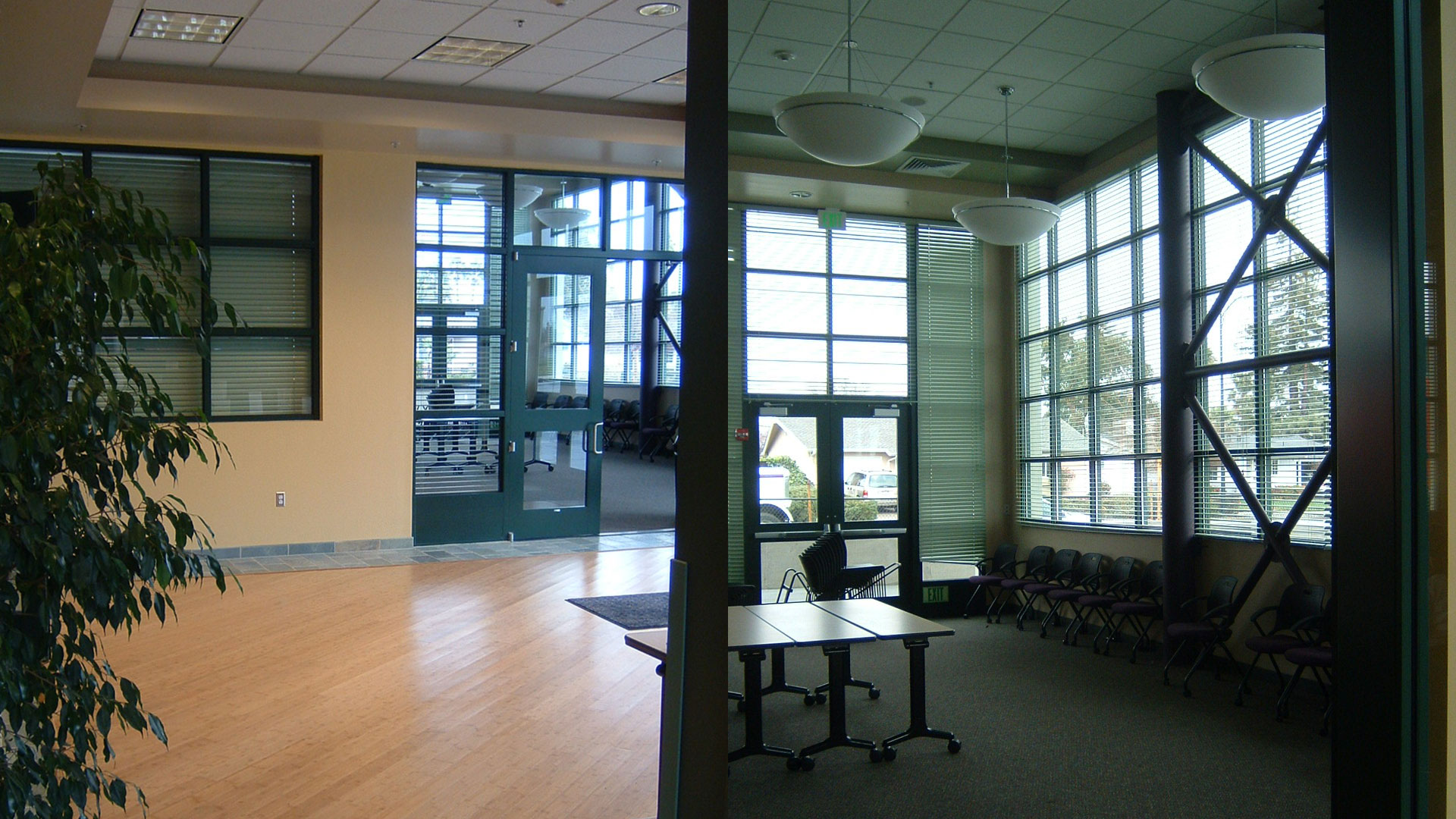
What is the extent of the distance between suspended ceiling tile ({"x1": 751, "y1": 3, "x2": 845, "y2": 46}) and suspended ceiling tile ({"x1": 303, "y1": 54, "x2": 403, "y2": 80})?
7515 millimetres

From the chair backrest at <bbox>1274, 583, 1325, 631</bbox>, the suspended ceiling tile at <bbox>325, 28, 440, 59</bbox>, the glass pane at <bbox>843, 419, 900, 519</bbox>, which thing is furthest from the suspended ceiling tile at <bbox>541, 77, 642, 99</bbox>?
the chair backrest at <bbox>1274, 583, 1325, 631</bbox>

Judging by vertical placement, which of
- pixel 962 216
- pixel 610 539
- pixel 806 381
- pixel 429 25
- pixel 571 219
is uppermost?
pixel 429 25

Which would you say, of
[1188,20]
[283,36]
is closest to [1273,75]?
[1188,20]

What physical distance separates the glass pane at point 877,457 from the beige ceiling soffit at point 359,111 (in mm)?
8139

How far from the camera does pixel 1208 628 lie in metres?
1.22

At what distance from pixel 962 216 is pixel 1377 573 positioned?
2.32ft

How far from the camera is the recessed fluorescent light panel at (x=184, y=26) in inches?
292

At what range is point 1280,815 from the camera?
120 cm

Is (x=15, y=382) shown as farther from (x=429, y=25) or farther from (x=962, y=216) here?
(x=429, y=25)

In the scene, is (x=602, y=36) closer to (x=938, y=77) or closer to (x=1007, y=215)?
(x=938, y=77)

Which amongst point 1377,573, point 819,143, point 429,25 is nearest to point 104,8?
point 429,25

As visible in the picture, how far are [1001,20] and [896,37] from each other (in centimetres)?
16

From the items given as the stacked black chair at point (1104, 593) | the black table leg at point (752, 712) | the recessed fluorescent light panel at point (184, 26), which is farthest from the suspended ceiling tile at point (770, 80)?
the recessed fluorescent light panel at point (184, 26)

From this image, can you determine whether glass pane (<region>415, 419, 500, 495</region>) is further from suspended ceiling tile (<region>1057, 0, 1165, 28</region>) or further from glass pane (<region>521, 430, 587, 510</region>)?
suspended ceiling tile (<region>1057, 0, 1165, 28</region>)
